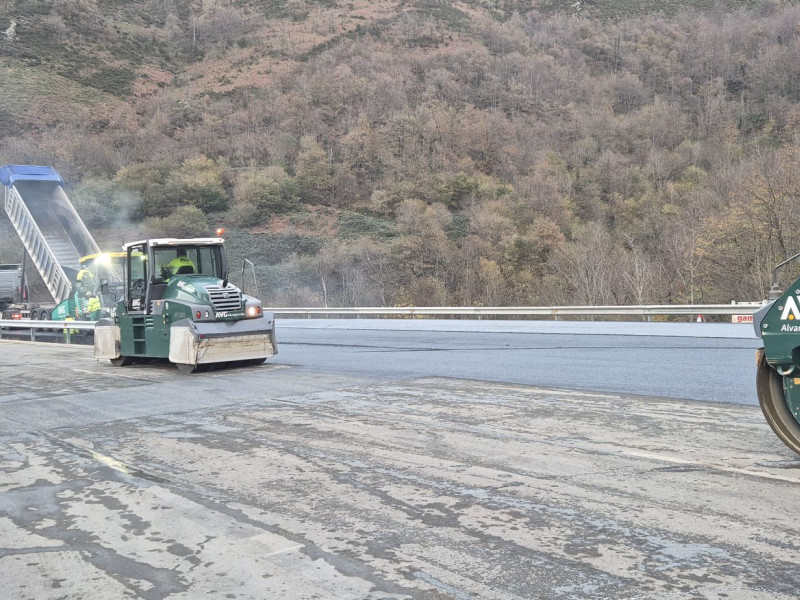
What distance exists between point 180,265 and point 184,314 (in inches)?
58.7

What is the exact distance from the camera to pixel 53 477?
21.9ft

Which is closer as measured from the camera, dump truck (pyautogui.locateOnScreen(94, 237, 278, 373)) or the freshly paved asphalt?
the freshly paved asphalt

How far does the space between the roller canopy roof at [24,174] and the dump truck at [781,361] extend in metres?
35.0

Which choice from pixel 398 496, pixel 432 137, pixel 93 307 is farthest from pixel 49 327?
pixel 432 137

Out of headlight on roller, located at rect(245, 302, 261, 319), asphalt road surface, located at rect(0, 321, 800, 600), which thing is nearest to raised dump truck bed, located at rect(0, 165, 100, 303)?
headlight on roller, located at rect(245, 302, 261, 319)

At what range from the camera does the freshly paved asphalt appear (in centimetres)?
1144

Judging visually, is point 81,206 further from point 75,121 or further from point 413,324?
point 75,121

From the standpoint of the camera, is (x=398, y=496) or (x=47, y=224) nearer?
(x=398, y=496)

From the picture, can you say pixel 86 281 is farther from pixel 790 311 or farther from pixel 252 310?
pixel 790 311

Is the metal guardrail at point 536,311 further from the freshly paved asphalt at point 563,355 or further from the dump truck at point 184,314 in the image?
the dump truck at point 184,314

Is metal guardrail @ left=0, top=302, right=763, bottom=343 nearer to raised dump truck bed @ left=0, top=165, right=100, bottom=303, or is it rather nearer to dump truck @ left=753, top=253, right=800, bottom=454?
raised dump truck bed @ left=0, top=165, right=100, bottom=303

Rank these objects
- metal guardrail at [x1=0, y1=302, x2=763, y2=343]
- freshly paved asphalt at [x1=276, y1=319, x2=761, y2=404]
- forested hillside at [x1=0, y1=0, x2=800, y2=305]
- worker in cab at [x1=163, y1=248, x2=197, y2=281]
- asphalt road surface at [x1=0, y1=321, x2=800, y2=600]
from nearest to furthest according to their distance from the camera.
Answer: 1. asphalt road surface at [x1=0, y1=321, x2=800, y2=600]
2. freshly paved asphalt at [x1=276, y1=319, x2=761, y2=404]
3. worker in cab at [x1=163, y1=248, x2=197, y2=281]
4. metal guardrail at [x1=0, y1=302, x2=763, y2=343]
5. forested hillside at [x1=0, y1=0, x2=800, y2=305]

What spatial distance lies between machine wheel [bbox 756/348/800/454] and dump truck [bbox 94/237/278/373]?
32.6ft

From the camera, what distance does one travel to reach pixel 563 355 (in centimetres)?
1570
